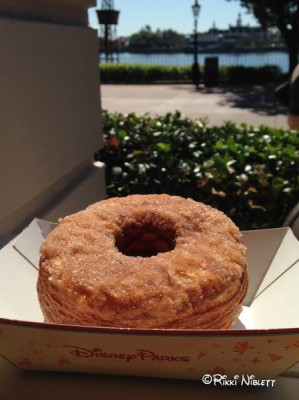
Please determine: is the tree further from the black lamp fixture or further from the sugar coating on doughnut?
the sugar coating on doughnut

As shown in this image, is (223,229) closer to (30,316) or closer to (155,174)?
(30,316)

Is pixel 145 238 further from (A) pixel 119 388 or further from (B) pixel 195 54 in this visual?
(B) pixel 195 54

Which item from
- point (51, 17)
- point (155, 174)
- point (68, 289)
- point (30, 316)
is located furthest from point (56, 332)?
point (155, 174)

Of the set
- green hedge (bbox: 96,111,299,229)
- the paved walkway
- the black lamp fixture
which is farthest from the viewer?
the black lamp fixture

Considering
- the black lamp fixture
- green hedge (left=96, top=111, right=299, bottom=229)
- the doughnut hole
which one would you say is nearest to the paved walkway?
the black lamp fixture

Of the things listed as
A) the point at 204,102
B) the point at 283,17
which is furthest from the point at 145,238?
the point at 283,17

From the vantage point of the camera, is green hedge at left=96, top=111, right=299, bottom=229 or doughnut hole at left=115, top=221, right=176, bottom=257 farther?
green hedge at left=96, top=111, right=299, bottom=229
